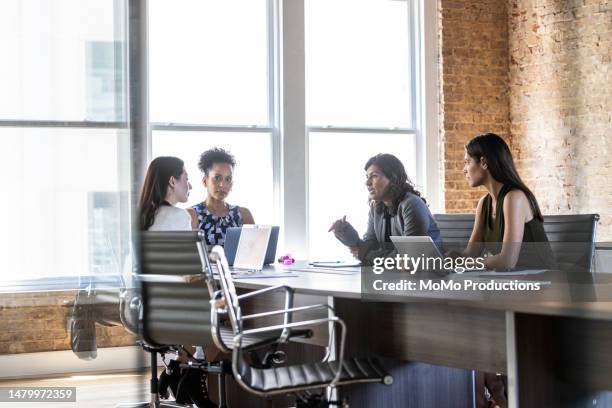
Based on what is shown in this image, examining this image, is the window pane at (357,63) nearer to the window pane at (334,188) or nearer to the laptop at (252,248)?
the window pane at (334,188)

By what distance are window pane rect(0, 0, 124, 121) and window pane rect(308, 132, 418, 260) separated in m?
5.17

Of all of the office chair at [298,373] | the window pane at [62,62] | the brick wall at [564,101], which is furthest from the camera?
the brick wall at [564,101]

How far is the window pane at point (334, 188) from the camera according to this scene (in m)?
6.24

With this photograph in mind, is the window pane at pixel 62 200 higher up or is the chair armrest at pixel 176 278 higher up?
the window pane at pixel 62 200

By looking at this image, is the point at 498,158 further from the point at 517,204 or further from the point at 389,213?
the point at 389,213

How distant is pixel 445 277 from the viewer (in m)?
2.71

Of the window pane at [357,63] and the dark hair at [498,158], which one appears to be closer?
the dark hair at [498,158]

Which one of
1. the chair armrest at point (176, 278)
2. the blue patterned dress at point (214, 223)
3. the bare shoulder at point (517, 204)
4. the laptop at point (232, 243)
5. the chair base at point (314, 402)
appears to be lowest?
the chair base at point (314, 402)

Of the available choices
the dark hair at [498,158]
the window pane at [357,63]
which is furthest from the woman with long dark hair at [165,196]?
the window pane at [357,63]

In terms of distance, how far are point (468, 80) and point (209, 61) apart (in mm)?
2044

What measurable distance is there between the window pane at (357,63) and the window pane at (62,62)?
5213 mm

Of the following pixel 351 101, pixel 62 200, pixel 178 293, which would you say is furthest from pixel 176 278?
pixel 351 101

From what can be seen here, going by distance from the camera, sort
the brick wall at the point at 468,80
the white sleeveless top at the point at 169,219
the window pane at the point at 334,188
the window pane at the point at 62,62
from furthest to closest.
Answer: the brick wall at the point at 468,80, the window pane at the point at 334,188, the white sleeveless top at the point at 169,219, the window pane at the point at 62,62

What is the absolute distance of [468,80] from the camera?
6613 millimetres
